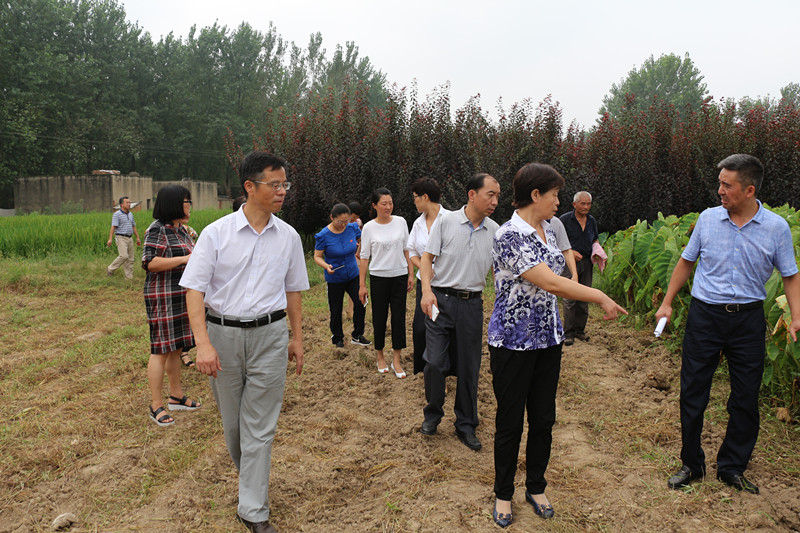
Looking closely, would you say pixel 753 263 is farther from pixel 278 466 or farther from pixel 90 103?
pixel 90 103

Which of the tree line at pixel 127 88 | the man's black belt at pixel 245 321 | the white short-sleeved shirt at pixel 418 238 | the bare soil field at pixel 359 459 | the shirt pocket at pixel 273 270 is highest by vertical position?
the tree line at pixel 127 88

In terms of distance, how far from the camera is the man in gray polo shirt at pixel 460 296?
152 inches

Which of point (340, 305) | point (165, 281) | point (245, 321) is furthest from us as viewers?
point (340, 305)

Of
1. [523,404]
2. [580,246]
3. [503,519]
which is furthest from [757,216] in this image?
[580,246]

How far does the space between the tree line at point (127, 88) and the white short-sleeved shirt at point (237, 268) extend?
31.1m

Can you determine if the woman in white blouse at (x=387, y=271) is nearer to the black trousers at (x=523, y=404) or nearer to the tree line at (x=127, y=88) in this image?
the black trousers at (x=523, y=404)

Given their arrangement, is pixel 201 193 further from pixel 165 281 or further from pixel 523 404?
pixel 523 404

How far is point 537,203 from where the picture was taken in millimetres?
2822

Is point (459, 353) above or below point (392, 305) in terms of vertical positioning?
below

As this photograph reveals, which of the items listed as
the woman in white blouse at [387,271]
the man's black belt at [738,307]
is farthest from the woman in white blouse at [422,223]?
the man's black belt at [738,307]

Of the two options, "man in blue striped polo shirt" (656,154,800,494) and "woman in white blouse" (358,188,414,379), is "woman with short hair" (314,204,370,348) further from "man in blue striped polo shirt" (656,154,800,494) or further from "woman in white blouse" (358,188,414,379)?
"man in blue striped polo shirt" (656,154,800,494)

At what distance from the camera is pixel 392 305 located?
18.4 ft

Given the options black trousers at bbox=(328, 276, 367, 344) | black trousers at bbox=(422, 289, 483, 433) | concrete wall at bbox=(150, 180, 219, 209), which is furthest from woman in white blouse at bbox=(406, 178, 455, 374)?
concrete wall at bbox=(150, 180, 219, 209)

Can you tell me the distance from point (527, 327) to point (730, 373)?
1516 millimetres
